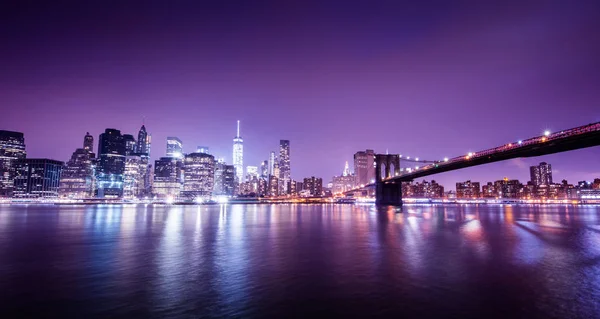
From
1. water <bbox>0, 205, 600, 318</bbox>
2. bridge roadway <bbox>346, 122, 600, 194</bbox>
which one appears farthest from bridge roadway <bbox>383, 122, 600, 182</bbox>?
water <bbox>0, 205, 600, 318</bbox>

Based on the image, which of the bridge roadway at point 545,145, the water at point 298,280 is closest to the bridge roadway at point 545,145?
the bridge roadway at point 545,145

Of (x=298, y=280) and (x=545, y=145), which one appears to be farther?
(x=545, y=145)

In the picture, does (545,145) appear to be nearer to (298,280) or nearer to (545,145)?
(545,145)

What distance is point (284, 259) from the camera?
2030cm

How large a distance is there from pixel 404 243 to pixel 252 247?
39.8 ft

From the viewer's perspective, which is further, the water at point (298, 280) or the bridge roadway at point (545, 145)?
the bridge roadway at point (545, 145)

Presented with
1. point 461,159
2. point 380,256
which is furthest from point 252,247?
point 461,159

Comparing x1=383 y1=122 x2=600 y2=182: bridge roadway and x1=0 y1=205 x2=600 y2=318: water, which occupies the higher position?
x1=383 y1=122 x2=600 y2=182: bridge roadway

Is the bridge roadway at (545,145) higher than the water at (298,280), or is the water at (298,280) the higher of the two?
the bridge roadway at (545,145)

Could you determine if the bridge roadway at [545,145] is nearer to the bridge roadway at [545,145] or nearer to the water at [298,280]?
the bridge roadway at [545,145]

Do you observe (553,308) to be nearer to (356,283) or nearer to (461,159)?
(356,283)

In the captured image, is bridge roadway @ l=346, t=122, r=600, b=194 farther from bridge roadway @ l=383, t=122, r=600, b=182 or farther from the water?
the water

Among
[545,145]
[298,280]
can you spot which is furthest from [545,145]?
[298,280]

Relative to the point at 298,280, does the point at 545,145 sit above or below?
above
